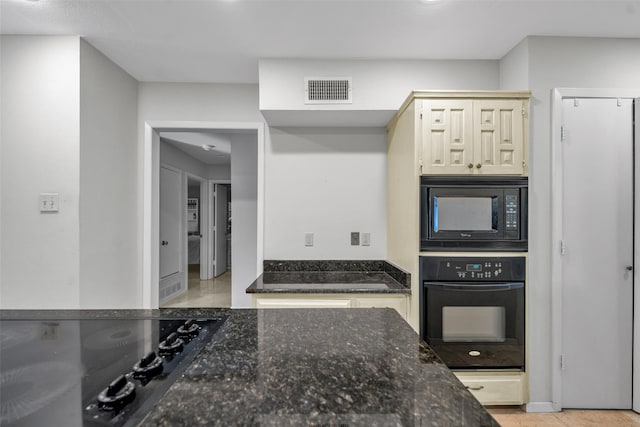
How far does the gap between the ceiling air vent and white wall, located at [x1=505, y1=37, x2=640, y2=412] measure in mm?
1264

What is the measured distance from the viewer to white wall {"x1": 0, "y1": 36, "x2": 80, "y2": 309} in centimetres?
216

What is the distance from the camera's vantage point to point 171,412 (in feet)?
1.87

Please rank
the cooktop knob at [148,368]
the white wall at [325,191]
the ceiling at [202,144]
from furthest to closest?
the ceiling at [202,144], the white wall at [325,191], the cooktop knob at [148,368]

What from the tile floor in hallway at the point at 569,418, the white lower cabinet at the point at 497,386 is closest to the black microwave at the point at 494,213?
the white lower cabinet at the point at 497,386

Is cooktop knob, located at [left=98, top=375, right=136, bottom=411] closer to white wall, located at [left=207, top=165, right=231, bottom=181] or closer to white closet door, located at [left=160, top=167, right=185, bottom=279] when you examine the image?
white closet door, located at [left=160, top=167, right=185, bottom=279]

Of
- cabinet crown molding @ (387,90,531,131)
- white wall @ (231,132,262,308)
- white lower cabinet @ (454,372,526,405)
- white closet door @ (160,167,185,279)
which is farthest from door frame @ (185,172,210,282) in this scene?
white lower cabinet @ (454,372,526,405)

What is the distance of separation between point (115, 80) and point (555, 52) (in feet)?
10.9

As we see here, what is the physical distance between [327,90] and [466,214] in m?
1.34

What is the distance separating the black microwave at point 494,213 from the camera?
211cm

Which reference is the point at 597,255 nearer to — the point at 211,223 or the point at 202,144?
the point at 202,144

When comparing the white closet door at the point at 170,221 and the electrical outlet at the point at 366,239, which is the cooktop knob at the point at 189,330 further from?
the white closet door at the point at 170,221

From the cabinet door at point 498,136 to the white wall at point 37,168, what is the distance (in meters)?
2.74

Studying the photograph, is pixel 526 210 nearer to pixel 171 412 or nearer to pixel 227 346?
pixel 227 346

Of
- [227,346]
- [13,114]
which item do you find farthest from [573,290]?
[13,114]
